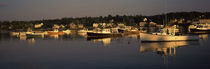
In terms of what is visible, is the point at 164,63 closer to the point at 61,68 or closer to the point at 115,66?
the point at 115,66

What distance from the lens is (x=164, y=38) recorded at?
4062 centimetres

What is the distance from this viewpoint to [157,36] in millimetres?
40500

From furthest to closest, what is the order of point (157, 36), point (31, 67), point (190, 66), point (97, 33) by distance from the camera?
point (97, 33)
point (157, 36)
point (31, 67)
point (190, 66)

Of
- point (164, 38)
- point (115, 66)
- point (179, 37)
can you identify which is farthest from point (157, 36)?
point (115, 66)

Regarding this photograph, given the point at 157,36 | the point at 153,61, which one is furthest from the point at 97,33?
the point at 153,61

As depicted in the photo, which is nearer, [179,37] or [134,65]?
[134,65]

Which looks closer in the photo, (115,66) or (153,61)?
(115,66)

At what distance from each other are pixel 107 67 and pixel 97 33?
4405cm

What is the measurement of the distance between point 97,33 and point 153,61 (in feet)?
138

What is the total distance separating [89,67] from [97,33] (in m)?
43.7

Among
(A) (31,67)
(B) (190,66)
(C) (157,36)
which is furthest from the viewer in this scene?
(C) (157,36)

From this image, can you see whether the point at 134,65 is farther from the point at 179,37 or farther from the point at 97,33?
the point at 97,33

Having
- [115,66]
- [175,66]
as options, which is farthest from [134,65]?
[175,66]

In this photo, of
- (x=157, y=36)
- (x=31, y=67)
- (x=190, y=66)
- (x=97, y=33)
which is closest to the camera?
(x=190, y=66)
